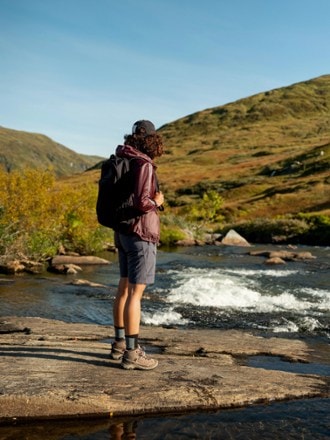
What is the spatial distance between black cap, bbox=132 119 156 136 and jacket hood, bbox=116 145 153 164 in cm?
24

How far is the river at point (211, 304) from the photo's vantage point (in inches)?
199

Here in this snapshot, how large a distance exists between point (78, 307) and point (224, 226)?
43550 millimetres

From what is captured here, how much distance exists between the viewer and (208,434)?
4656 millimetres

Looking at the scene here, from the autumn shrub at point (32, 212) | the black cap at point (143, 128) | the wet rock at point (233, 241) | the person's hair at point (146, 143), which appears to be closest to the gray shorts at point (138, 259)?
the person's hair at point (146, 143)

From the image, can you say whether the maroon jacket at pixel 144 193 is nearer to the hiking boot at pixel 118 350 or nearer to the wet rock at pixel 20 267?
the hiking boot at pixel 118 350

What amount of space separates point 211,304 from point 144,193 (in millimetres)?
9413

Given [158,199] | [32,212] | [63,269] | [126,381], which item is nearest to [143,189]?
[158,199]

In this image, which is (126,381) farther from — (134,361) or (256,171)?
(256,171)

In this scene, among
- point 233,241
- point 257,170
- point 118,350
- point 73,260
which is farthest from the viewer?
point 257,170

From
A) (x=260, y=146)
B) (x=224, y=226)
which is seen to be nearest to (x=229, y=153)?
(x=260, y=146)

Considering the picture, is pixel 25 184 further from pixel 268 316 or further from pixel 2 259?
pixel 268 316

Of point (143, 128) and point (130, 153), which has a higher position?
point (143, 128)

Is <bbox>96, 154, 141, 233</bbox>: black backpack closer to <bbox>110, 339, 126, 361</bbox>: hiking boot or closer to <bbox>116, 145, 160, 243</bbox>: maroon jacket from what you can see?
<bbox>116, 145, 160, 243</bbox>: maroon jacket

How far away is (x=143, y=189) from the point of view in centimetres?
588
